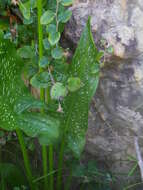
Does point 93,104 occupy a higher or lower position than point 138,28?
lower

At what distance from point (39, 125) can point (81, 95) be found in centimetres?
16

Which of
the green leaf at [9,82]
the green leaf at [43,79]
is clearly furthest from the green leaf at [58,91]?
the green leaf at [9,82]

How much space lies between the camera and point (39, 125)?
3.01 feet

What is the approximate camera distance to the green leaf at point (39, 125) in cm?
90

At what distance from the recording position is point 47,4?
902 millimetres

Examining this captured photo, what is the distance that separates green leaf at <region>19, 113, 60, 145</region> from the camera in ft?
2.97

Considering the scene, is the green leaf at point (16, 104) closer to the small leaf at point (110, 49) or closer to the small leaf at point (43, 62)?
the small leaf at point (43, 62)

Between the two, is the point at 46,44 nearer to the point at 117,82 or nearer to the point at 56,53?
the point at 56,53

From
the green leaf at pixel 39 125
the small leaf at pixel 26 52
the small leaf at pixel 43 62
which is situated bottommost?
the green leaf at pixel 39 125

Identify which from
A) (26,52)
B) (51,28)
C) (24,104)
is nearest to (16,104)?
(24,104)

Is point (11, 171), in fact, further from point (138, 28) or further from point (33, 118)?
point (138, 28)

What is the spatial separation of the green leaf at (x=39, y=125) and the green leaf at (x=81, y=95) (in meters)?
0.10

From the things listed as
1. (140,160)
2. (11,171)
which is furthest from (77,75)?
(11,171)

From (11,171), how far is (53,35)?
58 cm
